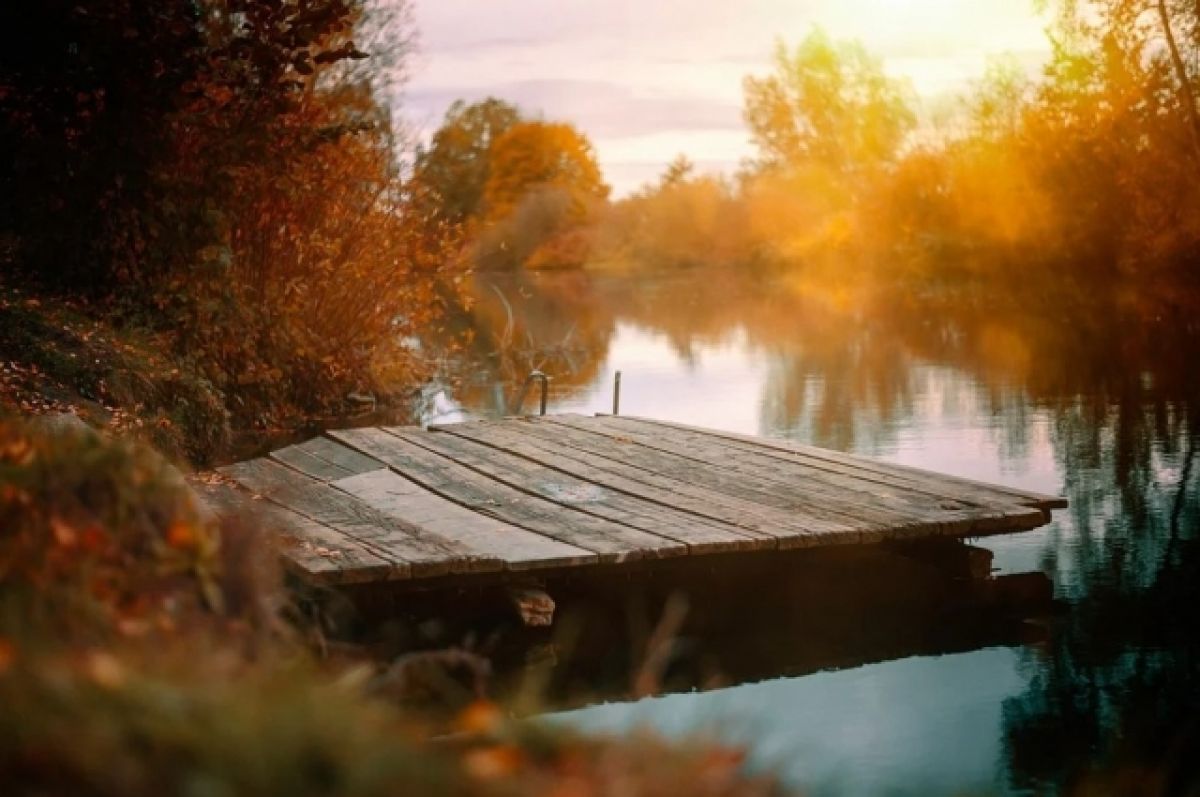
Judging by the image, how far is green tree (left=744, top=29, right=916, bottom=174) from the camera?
143 ft

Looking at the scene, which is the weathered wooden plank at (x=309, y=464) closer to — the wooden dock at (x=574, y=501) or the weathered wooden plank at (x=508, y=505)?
the wooden dock at (x=574, y=501)

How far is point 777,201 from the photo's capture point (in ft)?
164

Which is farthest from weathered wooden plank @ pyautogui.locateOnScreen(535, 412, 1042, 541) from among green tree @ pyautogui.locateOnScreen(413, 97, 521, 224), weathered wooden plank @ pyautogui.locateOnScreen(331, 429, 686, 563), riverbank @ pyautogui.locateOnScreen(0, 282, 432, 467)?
green tree @ pyautogui.locateOnScreen(413, 97, 521, 224)

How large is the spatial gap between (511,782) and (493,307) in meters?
31.2

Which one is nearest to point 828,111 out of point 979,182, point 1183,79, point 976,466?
point 979,182

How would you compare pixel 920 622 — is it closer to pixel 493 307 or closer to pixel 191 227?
pixel 191 227

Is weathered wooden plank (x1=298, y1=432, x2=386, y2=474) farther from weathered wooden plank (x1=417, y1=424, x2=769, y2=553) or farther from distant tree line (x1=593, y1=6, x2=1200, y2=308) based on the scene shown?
distant tree line (x1=593, y1=6, x2=1200, y2=308)

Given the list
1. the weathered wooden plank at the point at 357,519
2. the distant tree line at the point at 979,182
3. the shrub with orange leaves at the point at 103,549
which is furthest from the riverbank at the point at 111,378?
the distant tree line at the point at 979,182

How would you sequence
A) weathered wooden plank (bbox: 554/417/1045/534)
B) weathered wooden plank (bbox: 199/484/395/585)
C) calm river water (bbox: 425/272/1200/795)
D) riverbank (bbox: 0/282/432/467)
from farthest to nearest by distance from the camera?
riverbank (bbox: 0/282/432/467)
weathered wooden plank (bbox: 554/417/1045/534)
weathered wooden plank (bbox: 199/484/395/585)
calm river water (bbox: 425/272/1200/795)

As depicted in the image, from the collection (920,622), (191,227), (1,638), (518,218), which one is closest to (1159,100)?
(191,227)

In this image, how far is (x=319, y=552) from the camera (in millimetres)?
6098

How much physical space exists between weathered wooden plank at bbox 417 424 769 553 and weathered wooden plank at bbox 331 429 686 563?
82 millimetres

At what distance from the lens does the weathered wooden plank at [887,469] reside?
23.3 ft

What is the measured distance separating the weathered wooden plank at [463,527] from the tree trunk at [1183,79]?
2112cm
